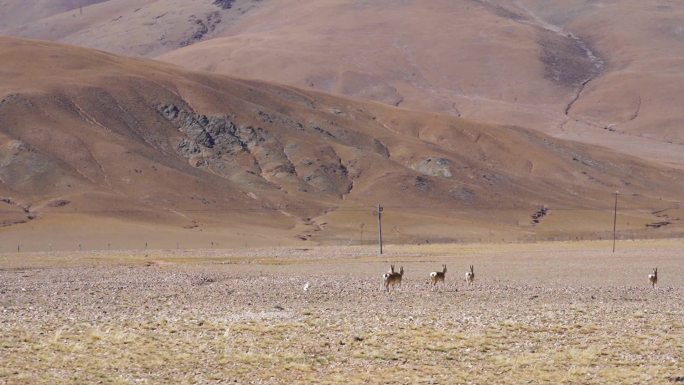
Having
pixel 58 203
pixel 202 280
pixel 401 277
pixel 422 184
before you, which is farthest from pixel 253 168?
pixel 401 277

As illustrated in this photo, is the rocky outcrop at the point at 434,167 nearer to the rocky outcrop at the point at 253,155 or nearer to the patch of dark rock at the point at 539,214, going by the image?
the rocky outcrop at the point at 253,155

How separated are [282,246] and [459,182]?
167ft

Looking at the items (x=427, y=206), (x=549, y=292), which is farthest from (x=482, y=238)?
(x=549, y=292)

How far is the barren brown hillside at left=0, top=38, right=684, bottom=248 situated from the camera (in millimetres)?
104312

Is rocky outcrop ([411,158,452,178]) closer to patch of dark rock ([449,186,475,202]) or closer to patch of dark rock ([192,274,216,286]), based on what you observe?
patch of dark rock ([449,186,475,202])

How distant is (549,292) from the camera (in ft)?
111

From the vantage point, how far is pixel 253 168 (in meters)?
132

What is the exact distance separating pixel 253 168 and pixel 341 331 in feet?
362

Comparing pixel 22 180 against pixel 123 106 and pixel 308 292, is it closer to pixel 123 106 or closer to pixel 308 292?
pixel 123 106

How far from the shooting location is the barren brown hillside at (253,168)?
4107 inches

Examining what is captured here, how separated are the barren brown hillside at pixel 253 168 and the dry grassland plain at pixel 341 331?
5589cm

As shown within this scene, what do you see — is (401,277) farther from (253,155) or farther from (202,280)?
(253,155)

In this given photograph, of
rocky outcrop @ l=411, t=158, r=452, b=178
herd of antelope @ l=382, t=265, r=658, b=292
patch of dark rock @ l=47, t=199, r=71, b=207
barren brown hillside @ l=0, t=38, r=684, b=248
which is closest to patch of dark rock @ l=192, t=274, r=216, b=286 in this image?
herd of antelope @ l=382, t=265, r=658, b=292

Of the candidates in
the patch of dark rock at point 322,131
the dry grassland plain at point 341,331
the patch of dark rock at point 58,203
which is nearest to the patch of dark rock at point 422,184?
the patch of dark rock at point 322,131
